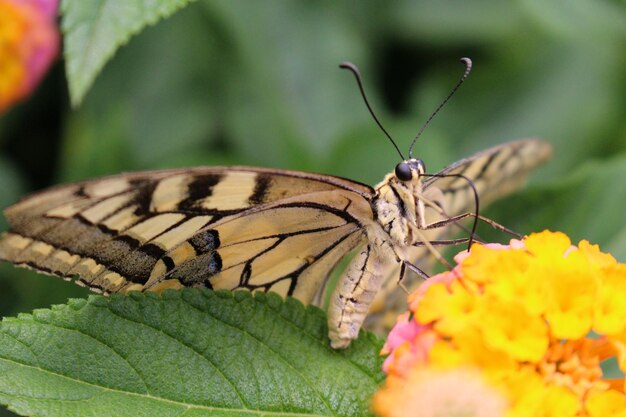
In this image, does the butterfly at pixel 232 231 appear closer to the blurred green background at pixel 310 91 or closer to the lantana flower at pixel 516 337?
the lantana flower at pixel 516 337

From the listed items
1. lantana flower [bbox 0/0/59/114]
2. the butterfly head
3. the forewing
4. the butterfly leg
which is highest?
lantana flower [bbox 0/0/59/114]

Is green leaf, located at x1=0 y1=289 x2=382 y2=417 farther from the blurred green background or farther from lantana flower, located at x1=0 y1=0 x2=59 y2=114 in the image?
lantana flower, located at x1=0 y1=0 x2=59 y2=114

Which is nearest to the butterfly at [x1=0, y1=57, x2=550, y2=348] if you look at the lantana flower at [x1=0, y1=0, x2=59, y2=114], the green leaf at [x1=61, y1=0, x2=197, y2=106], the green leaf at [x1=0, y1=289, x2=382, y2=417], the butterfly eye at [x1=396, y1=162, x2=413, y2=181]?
the butterfly eye at [x1=396, y1=162, x2=413, y2=181]

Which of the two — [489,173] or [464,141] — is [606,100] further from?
[489,173]

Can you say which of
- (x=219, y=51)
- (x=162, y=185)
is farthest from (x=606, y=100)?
(x=162, y=185)

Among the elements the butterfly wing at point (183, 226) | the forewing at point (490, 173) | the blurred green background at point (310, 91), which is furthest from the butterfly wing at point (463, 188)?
the blurred green background at point (310, 91)

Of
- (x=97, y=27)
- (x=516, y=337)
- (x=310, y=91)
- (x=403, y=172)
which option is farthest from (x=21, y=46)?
(x=516, y=337)
